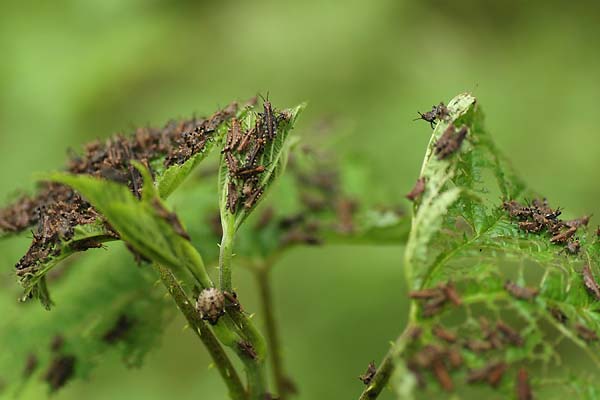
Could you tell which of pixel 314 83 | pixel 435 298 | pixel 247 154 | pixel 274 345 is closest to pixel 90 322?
pixel 274 345

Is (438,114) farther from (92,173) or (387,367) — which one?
(92,173)

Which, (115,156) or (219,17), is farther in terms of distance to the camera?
(219,17)

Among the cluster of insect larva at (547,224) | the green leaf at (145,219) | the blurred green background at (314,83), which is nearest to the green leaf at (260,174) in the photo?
the green leaf at (145,219)

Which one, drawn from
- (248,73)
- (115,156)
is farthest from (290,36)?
(115,156)

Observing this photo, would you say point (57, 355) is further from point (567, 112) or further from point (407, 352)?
point (567, 112)

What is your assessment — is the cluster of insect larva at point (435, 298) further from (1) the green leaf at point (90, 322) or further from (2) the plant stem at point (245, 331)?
(1) the green leaf at point (90, 322)

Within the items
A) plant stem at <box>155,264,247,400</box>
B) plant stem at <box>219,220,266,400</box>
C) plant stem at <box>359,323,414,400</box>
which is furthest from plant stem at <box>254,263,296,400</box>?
plant stem at <box>359,323,414,400</box>
